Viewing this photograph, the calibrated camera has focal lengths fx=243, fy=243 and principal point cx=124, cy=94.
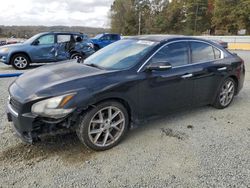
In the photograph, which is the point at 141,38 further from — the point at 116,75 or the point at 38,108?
the point at 38,108

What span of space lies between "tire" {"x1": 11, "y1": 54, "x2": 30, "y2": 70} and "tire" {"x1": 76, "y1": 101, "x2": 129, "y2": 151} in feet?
24.0

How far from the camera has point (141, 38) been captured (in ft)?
13.7

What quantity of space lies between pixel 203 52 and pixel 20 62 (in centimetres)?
741

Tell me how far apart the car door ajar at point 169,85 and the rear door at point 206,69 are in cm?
17

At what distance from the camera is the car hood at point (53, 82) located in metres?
2.95

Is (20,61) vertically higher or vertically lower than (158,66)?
lower

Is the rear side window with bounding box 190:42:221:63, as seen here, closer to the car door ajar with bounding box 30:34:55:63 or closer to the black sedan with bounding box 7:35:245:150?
the black sedan with bounding box 7:35:245:150

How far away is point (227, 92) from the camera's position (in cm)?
489

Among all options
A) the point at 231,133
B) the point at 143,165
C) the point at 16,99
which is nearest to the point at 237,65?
the point at 231,133

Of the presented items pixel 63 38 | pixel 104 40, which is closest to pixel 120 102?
pixel 63 38

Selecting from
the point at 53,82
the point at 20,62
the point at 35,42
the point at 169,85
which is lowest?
the point at 20,62

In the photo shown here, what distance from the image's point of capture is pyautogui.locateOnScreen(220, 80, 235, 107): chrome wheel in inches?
189

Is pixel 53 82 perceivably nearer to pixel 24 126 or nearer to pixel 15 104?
pixel 15 104

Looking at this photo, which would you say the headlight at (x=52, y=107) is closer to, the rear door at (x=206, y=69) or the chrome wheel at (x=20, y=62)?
the rear door at (x=206, y=69)
